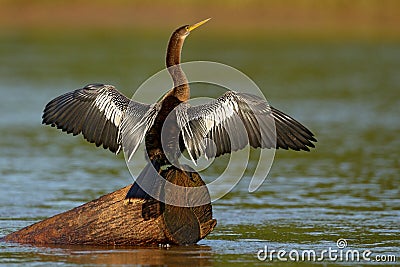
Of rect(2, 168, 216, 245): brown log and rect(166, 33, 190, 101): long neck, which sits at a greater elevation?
rect(166, 33, 190, 101): long neck

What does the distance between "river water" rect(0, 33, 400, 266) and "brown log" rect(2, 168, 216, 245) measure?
0.13 meters

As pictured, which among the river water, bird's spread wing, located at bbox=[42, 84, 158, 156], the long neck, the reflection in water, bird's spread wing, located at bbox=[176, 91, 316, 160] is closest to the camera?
the reflection in water

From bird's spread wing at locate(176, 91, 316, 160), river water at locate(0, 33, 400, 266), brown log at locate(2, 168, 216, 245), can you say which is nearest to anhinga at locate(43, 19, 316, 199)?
bird's spread wing at locate(176, 91, 316, 160)

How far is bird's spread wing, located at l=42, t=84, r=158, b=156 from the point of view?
886 centimetres

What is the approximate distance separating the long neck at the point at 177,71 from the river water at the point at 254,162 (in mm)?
1267

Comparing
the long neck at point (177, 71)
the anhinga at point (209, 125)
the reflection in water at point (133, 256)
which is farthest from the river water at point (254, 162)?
the long neck at point (177, 71)

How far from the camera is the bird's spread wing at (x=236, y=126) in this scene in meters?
8.50

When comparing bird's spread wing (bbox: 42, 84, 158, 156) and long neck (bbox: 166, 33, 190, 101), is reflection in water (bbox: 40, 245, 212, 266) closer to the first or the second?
bird's spread wing (bbox: 42, 84, 158, 156)

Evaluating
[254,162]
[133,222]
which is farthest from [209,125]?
[254,162]

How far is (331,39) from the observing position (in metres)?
29.7

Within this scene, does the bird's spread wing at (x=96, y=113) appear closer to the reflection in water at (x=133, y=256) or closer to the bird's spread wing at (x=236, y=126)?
the bird's spread wing at (x=236, y=126)

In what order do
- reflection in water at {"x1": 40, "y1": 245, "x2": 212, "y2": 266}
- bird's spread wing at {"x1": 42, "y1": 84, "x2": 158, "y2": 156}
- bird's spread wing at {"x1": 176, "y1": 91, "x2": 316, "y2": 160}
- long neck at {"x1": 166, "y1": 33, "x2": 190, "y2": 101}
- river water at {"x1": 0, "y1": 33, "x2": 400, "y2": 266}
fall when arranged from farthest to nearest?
bird's spread wing at {"x1": 42, "y1": 84, "x2": 158, "y2": 156}
river water at {"x1": 0, "y1": 33, "x2": 400, "y2": 266}
long neck at {"x1": 166, "y1": 33, "x2": 190, "y2": 101}
bird's spread wing at {"x1": 176, "y1": 91, "x2": 316, "y2": 160}
reflection in water at {"x1": 40, "y1": 245, "x2": 212, "y2": 266}

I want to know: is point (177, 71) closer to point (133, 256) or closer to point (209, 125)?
point (209, 125)

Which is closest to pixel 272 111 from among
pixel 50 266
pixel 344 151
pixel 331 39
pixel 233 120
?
pixel 233 120
